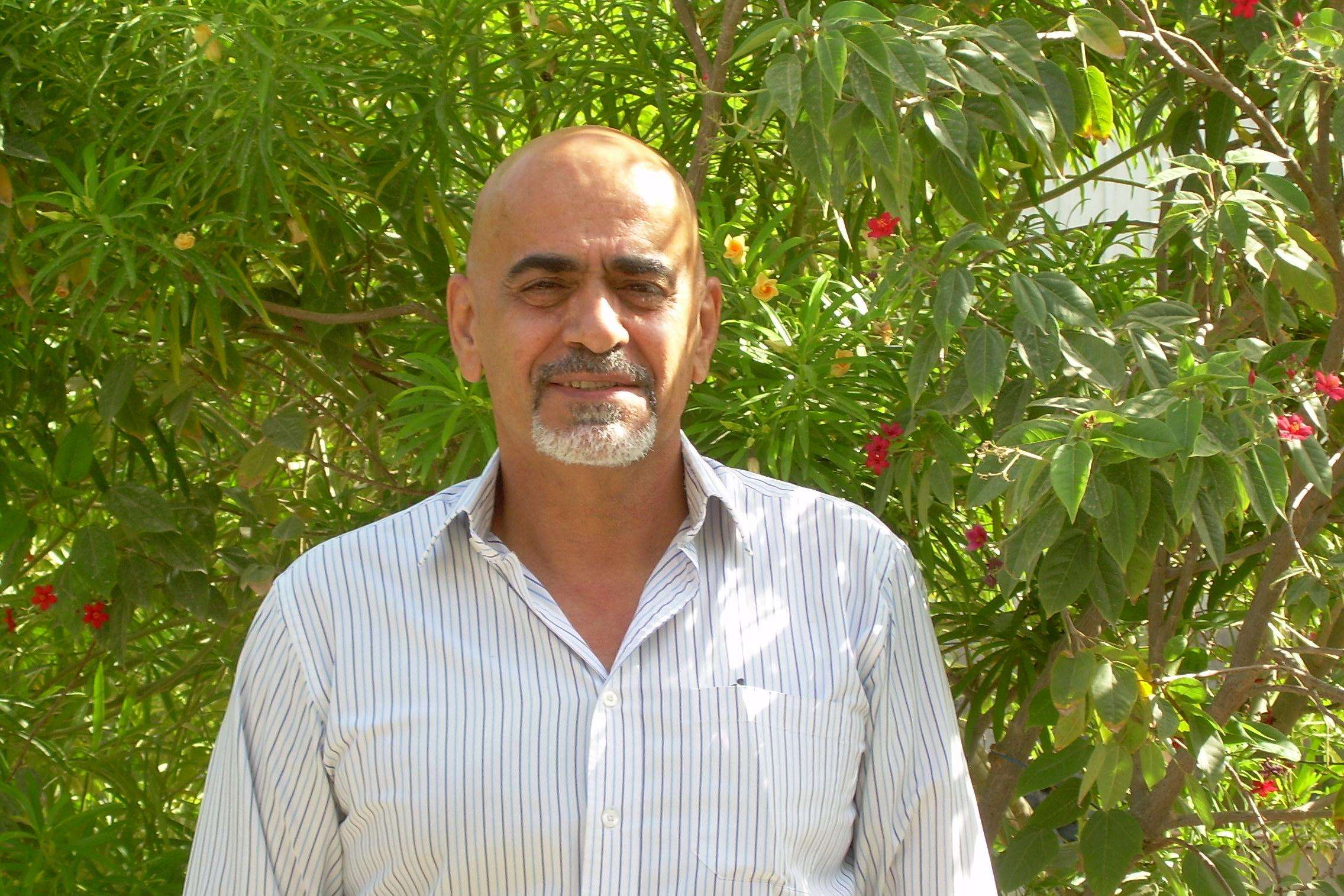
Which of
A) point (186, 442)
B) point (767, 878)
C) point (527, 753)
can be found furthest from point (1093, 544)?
point (186, 442)

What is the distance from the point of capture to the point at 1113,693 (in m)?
1.52

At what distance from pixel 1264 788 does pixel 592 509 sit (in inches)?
41.1

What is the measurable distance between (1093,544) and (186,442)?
5.16 ft

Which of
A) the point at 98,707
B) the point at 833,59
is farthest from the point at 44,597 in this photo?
the point at 833,59

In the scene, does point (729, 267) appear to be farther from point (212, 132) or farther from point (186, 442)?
point (186, 442)

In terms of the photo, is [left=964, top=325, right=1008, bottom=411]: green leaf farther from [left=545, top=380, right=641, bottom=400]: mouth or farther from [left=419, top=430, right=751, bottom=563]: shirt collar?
[left=545, top=380, right=641, bottom=400]: mouth

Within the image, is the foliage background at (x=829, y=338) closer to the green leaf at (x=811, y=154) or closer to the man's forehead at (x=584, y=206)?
the green leaf at (x=811, y=154)

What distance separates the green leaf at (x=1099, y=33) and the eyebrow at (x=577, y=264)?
55cm

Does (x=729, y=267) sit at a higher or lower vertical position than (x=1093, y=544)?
higher

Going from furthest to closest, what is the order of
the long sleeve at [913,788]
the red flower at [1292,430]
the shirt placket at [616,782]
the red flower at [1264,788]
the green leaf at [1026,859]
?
the red flower at [1264,788] → the green leaf at [1026,859] → the red flower at [1292,430] → the long sleeve at [913,788] → the shirt placket at [616,782]

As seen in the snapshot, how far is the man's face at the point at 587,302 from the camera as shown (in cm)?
135

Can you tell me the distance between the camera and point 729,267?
1.85 meters

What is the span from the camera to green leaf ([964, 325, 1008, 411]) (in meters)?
1.54

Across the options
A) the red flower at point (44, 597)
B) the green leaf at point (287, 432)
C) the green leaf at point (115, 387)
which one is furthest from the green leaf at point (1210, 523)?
the red flower at point (44, 597)
